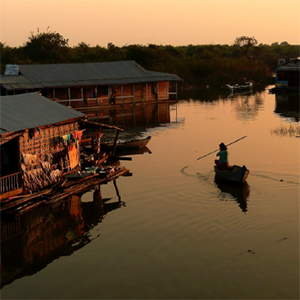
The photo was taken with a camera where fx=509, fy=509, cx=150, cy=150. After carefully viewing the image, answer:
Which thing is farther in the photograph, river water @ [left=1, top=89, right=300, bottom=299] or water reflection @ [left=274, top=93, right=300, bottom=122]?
water reflection @ [left=274, top=93, right=300, bottom=122]

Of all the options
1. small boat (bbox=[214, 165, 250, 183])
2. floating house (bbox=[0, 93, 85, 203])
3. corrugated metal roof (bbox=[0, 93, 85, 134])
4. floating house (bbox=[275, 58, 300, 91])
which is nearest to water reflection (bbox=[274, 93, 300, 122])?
floating house (bbox=[275, 58, 300, 91])

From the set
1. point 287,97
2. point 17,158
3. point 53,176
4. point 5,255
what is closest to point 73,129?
point 53,176

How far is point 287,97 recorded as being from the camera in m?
62.4

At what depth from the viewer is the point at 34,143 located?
Result: 19.5 meters

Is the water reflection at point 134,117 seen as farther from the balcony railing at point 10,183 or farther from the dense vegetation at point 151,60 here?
the dense vegetation at point 151,60

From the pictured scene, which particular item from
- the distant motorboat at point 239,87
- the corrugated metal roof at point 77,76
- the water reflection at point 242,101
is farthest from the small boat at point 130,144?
the distant motorboat at point 239,87

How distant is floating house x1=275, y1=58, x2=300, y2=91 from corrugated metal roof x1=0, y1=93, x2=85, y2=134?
159ft

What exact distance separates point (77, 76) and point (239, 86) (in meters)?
34.8

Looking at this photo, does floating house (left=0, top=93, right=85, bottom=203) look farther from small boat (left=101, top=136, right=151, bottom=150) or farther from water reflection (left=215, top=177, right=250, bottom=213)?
small boat (left=101, top=136, right=151, bottom=150)

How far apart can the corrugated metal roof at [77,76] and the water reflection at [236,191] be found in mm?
26522

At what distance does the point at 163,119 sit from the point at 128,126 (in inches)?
194

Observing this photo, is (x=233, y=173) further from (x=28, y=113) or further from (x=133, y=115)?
(x=133, y=115)

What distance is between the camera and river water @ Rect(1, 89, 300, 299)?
12273mm

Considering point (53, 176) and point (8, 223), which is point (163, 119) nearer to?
point (53, 176)
